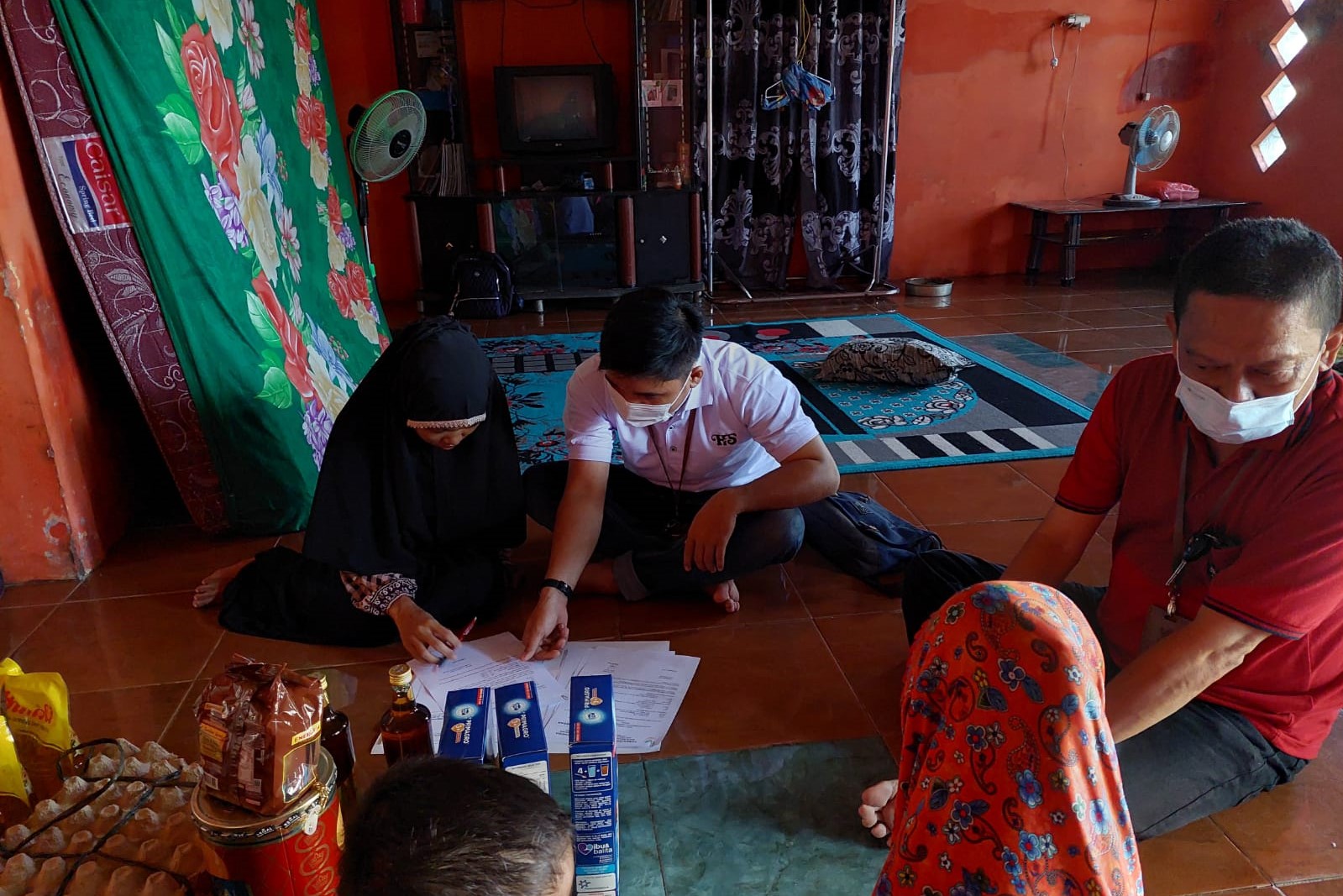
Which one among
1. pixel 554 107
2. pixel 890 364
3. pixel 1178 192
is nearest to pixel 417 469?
pixel 890 364

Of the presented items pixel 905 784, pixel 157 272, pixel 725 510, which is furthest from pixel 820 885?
pixel 157 272

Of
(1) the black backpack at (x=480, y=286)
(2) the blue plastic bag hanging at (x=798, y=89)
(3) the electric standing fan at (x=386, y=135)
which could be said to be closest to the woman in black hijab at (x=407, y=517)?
(3) the electric standing fan at (x=386, y=135)

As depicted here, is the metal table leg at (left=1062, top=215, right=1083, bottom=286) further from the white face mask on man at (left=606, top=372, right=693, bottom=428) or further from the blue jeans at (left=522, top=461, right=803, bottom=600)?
the white face mask on man at (left=606, top=372, right=693, bottom=428)

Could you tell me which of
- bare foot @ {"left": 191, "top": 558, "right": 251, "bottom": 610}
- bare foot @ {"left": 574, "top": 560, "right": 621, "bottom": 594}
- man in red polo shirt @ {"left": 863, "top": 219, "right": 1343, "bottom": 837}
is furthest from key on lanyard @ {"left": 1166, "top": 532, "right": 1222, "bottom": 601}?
bare foot @ {"left": 191, "top": 558, "right": 251, "bottom": 610}

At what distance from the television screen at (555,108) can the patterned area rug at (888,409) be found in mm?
1441

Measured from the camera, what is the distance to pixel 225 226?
2.47 meters

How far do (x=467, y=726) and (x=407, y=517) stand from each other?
0.91 metres

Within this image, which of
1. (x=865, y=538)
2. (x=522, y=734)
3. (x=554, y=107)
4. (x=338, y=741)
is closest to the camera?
(x=522, y=734)

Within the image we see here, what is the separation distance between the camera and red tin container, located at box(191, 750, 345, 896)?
103cm

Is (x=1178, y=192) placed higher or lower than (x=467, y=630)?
higher

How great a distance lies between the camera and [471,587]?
1980 millimetres

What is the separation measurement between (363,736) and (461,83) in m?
4.40

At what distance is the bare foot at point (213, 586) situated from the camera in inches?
83.2

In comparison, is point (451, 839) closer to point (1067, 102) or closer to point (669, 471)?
point (669, 471)
